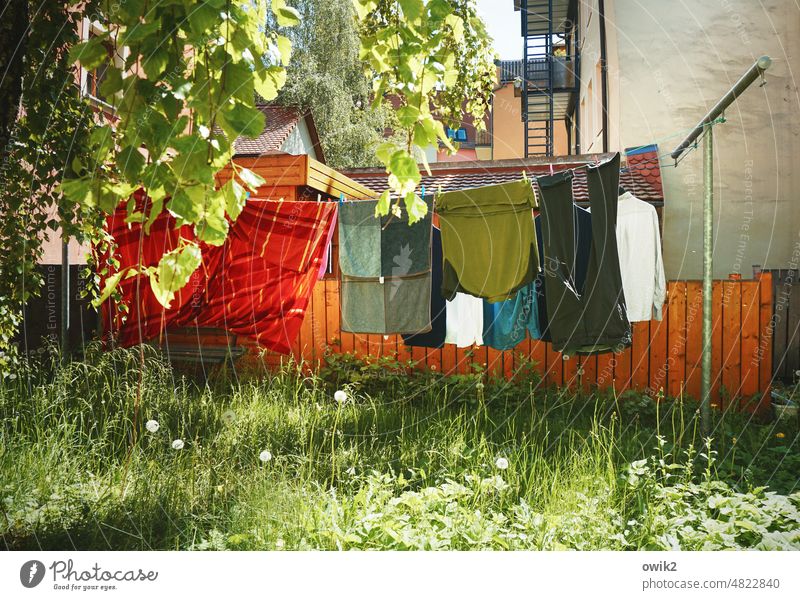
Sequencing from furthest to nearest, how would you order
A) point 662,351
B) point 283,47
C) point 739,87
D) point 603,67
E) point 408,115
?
point 603,67
point 662,351
point 739,87
point 283,47
point 408,115

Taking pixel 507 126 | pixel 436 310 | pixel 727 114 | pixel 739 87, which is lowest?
pixel 436 310

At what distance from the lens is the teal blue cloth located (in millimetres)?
3584

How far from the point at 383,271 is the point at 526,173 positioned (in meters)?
4.38

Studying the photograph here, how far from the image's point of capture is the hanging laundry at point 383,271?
3.44 metres

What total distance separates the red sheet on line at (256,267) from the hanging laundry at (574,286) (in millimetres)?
1288

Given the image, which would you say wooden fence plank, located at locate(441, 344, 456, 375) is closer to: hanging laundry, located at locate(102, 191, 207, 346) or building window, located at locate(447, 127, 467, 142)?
building window, located at locate(447, 127, 467, 142)

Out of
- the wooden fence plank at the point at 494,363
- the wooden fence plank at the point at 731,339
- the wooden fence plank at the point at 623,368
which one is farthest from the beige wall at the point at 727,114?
the wooden fence plank at the point at 494,363

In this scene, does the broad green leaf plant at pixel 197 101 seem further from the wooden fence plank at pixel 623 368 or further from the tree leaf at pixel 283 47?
the wooden fence plank at pixel 623 368

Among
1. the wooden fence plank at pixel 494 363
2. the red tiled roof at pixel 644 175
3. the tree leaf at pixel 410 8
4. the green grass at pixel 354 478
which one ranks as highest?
the red tiled roof at pixel 644 175

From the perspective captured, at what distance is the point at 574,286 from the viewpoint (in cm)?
320

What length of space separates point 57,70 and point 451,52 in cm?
177

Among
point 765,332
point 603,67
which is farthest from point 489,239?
point 603,67

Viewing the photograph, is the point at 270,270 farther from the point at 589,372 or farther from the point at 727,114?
the point at 727,114
